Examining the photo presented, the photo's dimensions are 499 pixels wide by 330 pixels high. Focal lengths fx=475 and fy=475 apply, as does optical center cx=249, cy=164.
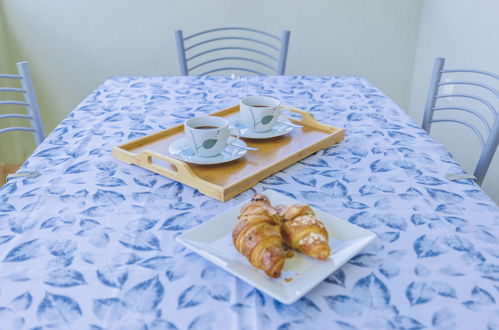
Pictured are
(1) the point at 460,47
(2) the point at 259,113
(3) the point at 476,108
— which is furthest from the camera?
(1) the point at 460,47

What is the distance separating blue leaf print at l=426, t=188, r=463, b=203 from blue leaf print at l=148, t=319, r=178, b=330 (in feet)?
1.91

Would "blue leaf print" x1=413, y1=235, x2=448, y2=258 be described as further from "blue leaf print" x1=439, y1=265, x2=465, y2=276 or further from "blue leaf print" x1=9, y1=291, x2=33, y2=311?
"blue leaf print" x1=9, y1=291, x2=33, y2=311

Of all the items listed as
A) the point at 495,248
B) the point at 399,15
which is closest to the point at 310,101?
the point at 495,248

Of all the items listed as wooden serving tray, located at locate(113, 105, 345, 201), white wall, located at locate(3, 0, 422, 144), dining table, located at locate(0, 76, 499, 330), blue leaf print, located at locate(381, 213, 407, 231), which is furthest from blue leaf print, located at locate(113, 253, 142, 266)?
white wall, located at locate(3, 0, 422, 144)

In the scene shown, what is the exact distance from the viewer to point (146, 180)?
997mm

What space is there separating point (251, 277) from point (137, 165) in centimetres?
48

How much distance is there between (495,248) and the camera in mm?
780

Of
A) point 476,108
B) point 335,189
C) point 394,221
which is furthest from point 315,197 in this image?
point 476,108

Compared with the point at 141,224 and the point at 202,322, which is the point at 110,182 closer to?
the point at 141,224

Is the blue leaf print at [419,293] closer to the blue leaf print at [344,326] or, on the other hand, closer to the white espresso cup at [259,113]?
the blue leaf print at [344,326]

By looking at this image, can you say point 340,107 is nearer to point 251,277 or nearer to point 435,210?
point 435,210

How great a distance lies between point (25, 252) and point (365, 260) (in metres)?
0.54

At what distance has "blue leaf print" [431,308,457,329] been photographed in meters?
0.62

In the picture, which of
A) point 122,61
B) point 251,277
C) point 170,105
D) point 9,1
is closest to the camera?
point 251,277
